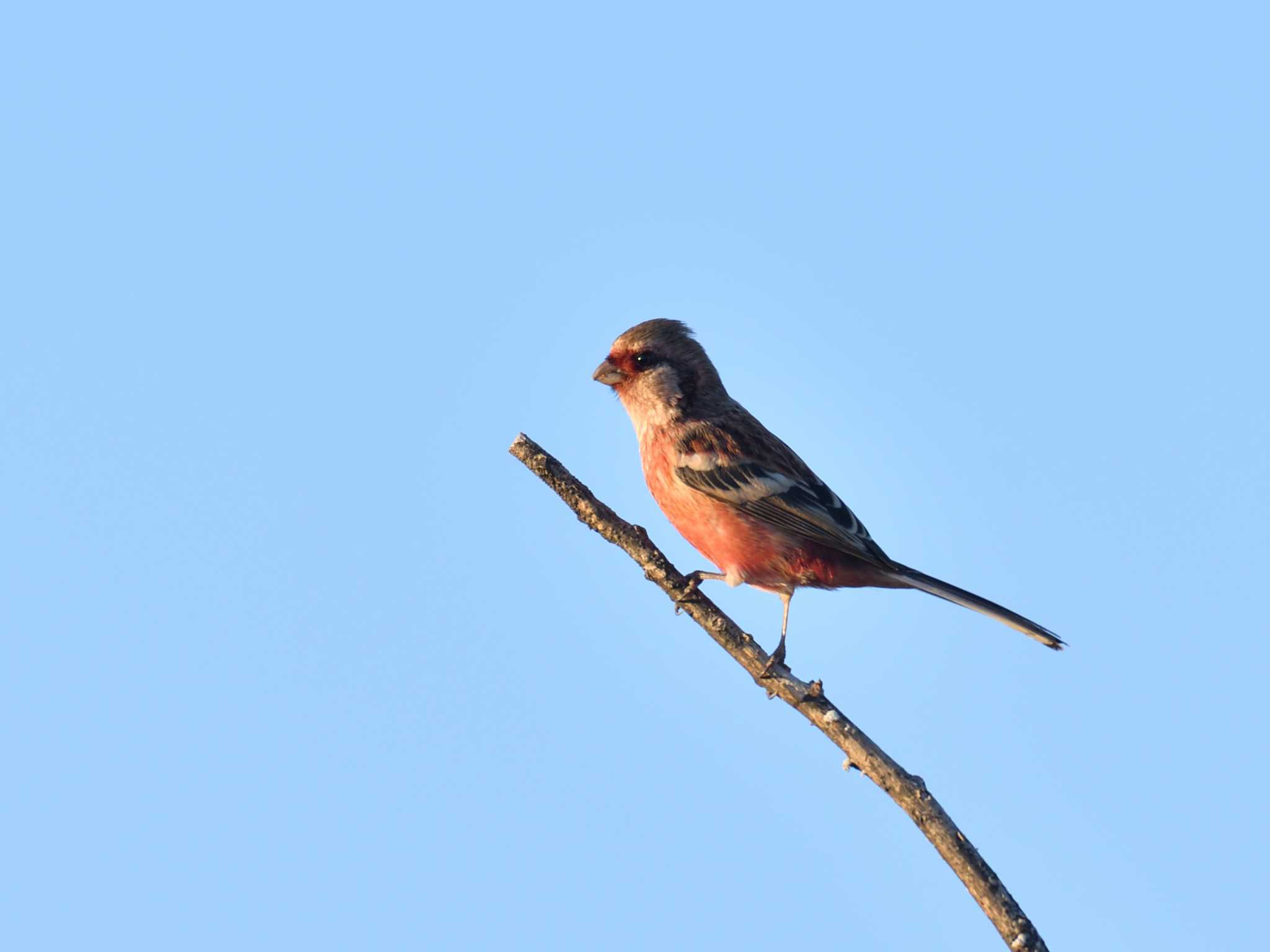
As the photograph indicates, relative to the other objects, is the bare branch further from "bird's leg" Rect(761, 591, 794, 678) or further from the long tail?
the long tail

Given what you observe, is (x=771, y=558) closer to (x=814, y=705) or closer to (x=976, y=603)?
(x=976, y=603)

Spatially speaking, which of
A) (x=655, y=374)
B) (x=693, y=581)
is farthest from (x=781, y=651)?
(x=655, y=374)

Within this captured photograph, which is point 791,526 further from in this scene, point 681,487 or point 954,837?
point 954,837

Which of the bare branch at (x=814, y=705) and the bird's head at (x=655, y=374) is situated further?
the bird's head at (x=655, y=374)

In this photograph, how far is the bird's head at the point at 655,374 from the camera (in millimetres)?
12875

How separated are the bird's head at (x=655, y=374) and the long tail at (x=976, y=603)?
291cm

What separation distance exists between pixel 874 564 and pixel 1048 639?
5.61 ft

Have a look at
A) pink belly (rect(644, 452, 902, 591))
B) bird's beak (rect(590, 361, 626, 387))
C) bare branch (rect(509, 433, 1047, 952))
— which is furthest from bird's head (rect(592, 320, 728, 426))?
bare branch (rect(509, 433, 1047, 952))

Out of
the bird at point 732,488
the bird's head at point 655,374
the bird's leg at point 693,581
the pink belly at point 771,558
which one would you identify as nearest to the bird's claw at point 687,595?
the bird's leg at point 693,581

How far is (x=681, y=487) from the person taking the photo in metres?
12.2

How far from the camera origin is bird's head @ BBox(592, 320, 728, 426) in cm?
1288

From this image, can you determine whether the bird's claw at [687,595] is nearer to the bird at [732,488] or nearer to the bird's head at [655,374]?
the bird at [732,488]

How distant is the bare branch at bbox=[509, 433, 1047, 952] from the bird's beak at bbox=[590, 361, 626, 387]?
411 cm

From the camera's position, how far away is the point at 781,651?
390 inches
